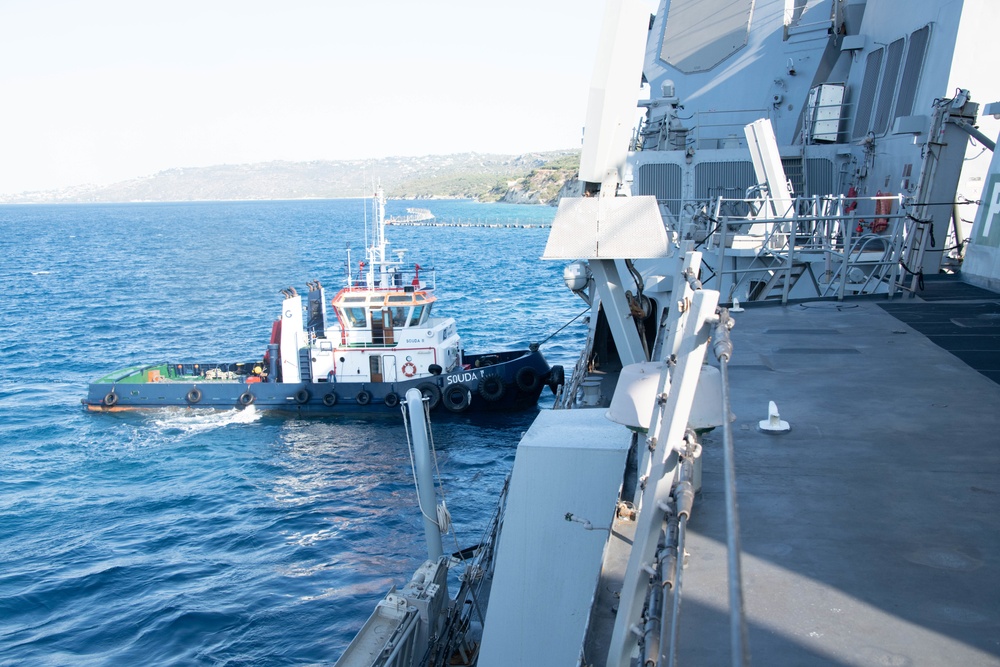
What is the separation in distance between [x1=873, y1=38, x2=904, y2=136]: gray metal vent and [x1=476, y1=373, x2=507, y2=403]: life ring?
Result: 11.5 m

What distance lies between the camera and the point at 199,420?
81.3 ft

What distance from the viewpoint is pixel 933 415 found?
268 inches

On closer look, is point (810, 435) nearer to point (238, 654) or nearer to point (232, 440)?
point (238, 654)

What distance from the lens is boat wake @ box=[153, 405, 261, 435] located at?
947 inches

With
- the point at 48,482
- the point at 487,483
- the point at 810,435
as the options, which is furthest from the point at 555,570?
the point at 48,482

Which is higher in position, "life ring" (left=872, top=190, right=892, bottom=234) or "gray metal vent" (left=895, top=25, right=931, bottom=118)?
"gray metal vent" (left=895, top=25, right=931, bottom=118)

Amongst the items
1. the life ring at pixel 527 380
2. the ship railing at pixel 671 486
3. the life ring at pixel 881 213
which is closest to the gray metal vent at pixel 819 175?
the life ring at pixel 881 213

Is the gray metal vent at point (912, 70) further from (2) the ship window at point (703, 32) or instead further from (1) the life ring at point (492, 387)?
(1) the life ring at point (492, 387)

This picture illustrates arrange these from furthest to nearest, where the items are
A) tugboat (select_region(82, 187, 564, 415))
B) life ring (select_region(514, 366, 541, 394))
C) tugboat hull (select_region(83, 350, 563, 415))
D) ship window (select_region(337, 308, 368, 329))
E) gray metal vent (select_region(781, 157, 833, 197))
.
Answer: ship window (select_region(337, 308, 368, 329)) → life ring (select_region(514, 366, 541, 394)) → tugboat (select_region(82, 187, 564, 415)) → tugboat hull (select_region(83, 350, 563, 415)) → gray metal vent (select_region(781, 157, 833, 197))

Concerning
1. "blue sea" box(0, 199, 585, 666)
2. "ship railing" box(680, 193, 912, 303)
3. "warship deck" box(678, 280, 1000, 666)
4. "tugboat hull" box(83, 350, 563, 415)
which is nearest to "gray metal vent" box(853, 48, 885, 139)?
"ship railing" box(680, 193, 912, 303)

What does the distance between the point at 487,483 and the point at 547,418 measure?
1213 centimetres

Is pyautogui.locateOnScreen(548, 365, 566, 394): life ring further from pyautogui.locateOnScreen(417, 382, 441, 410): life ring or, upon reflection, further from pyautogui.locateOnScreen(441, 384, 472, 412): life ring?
pyautogui.locateOnScreen(417, 382, 441, 410): life ring

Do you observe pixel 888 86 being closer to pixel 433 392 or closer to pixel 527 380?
pixel 527 380

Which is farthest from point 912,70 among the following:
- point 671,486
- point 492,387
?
point 671,486
